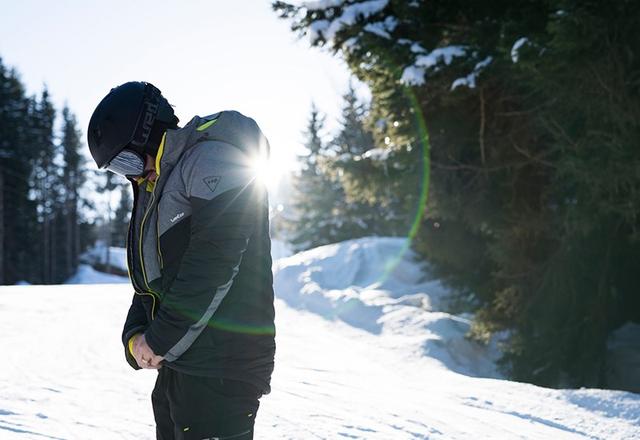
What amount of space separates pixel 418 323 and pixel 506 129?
12.3 feet

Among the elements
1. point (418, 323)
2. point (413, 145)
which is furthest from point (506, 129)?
point (418, 323)

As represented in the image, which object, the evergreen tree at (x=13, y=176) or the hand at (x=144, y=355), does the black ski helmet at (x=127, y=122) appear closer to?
the hand at (x=144, y=355)

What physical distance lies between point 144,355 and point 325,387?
356 cm

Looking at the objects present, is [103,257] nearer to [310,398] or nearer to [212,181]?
[310,398]

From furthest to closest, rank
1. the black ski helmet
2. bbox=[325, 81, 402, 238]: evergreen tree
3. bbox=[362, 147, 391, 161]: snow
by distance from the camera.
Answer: bbox=[325, 81, 402, 238]: evergreen tree, bbox=[362, 147, 391, 161]: snow, the black ski helmet

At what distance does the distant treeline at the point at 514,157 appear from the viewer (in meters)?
6.28

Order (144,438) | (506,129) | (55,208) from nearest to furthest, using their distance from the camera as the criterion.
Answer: (144,438), (506,129), (55,208)

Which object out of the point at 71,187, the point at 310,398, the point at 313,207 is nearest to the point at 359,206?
the point at 313,207

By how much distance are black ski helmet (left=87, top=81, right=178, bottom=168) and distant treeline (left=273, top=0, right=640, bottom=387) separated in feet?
15.8

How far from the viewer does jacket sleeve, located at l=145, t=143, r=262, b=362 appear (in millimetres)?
1943

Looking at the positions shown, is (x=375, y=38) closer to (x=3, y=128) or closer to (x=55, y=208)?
(x=3, y=128)

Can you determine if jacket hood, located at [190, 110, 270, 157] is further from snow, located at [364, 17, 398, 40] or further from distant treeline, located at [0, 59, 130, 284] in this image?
distant treeline, located at [0, 59, 130, 284]

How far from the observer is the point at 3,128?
30.0m

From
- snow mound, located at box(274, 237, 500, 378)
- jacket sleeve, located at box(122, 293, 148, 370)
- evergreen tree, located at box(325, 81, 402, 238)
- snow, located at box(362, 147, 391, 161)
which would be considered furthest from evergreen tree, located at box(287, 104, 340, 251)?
jacket sleeve, located at box(122, 293, 148, 370)
